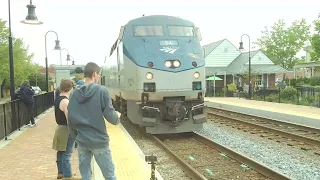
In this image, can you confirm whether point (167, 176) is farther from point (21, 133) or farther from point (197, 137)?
point (21, 133)

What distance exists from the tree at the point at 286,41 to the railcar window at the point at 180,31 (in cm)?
5217

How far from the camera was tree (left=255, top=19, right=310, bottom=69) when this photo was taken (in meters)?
60.2

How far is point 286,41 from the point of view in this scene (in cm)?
6034

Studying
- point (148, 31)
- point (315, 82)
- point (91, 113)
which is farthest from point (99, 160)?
point (315, 82)

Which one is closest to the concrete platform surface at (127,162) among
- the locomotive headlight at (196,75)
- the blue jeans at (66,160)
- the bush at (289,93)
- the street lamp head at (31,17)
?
the blue jeans at (66,160)

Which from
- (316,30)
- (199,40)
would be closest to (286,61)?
(316,30)

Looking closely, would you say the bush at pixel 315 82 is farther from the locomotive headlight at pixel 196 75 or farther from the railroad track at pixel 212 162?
the locomotive headlight at pixel 196 75

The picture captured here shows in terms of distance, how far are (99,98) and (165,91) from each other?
632cm

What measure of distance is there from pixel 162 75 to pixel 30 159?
4.14m

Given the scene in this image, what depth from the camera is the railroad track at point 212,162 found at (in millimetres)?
7016

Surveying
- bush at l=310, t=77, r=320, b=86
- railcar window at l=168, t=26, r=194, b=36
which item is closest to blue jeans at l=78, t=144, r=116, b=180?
railcar window at l=168, t=26, r=194, b=36

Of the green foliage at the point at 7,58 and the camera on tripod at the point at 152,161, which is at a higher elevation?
the green foliage at the point at 7,58

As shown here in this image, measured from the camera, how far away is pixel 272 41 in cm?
6128

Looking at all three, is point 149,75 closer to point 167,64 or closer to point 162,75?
point 162,75
